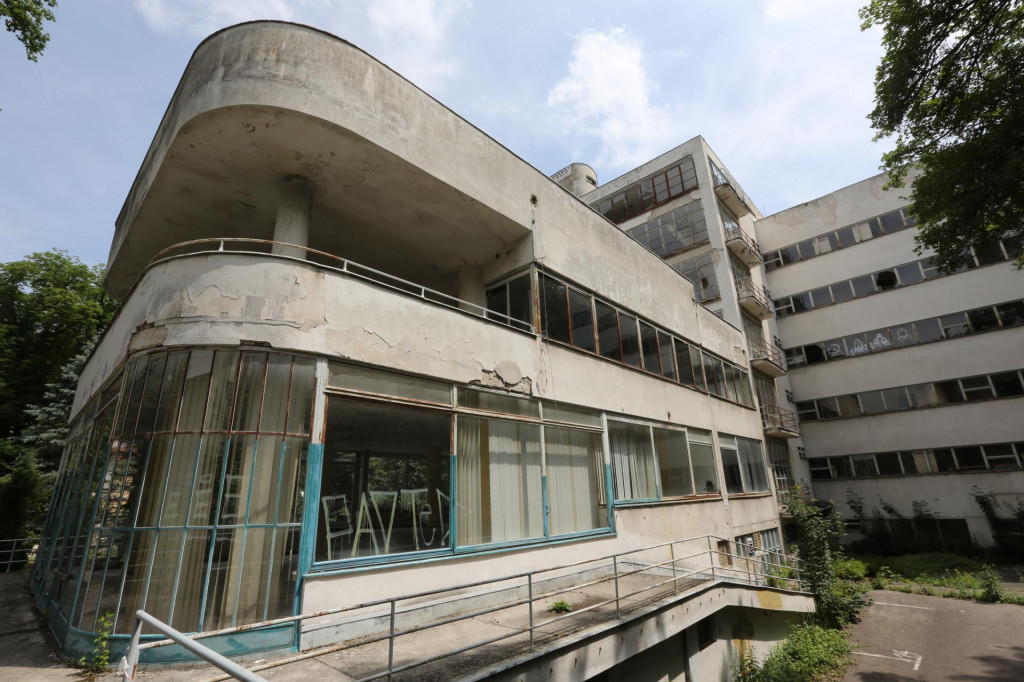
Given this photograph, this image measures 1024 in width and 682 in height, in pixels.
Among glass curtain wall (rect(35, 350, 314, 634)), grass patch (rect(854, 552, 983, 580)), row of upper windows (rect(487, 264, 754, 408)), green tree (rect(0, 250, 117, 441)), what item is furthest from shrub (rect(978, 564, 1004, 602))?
green tree (rect(0, 250, 117, 441))

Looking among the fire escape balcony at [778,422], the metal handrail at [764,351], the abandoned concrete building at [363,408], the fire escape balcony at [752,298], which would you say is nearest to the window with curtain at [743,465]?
the fire escape balcony at [778,422]

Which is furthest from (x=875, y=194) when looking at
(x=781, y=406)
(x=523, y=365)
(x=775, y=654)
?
(x=523, y=365)

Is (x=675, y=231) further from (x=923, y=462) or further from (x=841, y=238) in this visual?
(x=923, y=462)

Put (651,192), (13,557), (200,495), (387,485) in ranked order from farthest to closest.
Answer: (651,192)
(13,557)
(387,485)
(200,495)

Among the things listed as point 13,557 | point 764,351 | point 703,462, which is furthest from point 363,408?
point 764,351

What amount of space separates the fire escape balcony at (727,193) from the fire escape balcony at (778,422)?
10.8 metres

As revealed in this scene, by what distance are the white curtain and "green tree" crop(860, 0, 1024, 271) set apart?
12.2 metres

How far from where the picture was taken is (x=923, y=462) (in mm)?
22422

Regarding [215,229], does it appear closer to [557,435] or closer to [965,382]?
[557,435]

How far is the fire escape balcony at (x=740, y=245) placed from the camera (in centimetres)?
2442

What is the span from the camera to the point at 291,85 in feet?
25.8

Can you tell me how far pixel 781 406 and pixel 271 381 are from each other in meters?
25.9

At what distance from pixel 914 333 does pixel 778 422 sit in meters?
8.23

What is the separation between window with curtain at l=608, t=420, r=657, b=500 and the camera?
459 inches
